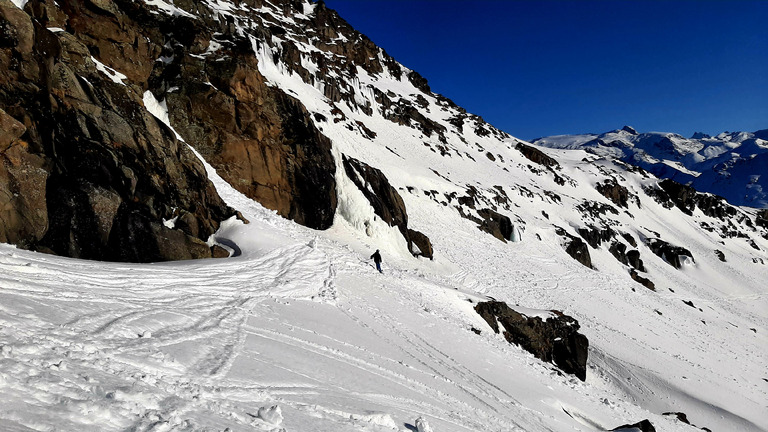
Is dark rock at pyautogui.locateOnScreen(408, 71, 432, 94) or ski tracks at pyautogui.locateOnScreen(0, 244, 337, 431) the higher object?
dark rock at pyautogui.locateOnScreen(408, 71, 432, 94)

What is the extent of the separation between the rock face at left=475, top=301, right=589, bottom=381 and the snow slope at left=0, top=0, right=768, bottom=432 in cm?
108

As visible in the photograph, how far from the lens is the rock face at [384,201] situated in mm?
29328

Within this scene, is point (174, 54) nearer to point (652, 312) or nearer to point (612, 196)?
point (652, 312)

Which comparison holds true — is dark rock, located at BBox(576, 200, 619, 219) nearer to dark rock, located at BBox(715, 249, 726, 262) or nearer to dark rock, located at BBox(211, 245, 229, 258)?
dark rock, located at BBox(715, 249, 726, 262)

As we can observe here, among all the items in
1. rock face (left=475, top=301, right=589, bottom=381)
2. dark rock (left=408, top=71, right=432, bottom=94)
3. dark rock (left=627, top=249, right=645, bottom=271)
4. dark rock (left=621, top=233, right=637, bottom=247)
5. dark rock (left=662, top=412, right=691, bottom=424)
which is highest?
dark rock (left=408, top=71, right=432, bottom=94)

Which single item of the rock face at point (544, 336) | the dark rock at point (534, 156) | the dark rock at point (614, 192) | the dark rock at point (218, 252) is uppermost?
the dark rock at point (534, 156)

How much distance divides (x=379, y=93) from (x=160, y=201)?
63.9 meters

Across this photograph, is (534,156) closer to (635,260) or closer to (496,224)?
(635,260)

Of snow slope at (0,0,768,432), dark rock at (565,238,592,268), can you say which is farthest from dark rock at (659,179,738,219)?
snow slope at (0,0,768,432)

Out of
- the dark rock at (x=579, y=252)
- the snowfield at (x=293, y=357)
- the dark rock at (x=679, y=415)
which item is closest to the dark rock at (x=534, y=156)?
the dark rock at (x=579, y=252)

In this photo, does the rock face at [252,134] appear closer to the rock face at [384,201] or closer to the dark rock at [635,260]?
the rock face at [384,201]

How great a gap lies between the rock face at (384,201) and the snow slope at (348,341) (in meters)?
1.25

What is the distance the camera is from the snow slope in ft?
16.5

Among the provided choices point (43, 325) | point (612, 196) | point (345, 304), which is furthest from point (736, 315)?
point (43, 325)
